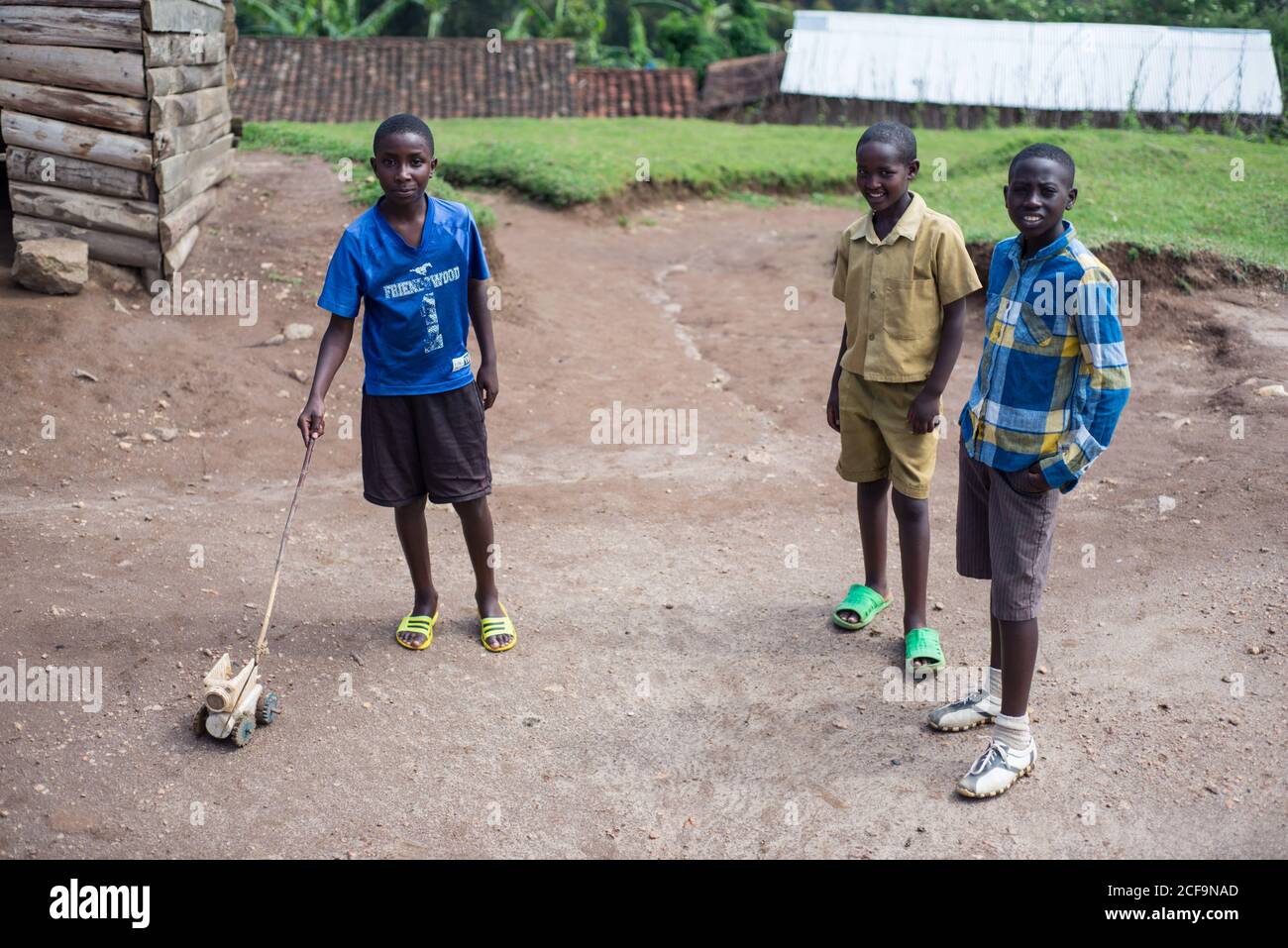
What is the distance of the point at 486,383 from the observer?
170 inches

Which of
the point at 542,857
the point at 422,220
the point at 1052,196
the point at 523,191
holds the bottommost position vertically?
the point at 542,857

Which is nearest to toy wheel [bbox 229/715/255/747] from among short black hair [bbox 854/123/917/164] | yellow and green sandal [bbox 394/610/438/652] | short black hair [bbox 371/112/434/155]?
yellow and green sandal [bbox 394/610/438/652]

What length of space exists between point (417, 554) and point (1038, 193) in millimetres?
2514

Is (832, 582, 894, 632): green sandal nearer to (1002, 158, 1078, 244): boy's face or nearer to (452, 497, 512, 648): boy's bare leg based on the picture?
(452, 497, 512, 648): boy's bare leg

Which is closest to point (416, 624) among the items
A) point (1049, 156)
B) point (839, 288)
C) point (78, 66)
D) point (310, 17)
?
point (839, 288)

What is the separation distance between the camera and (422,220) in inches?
158

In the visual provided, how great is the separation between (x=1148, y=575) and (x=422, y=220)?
3.27 metres

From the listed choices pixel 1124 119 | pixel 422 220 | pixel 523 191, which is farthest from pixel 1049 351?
pixel 1124 119

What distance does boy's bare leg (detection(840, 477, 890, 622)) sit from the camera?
4406 millimetres

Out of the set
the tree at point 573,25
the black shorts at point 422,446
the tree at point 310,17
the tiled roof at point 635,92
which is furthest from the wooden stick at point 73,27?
the tree at point 573,25

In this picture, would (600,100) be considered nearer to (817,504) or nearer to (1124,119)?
(1124,119)
